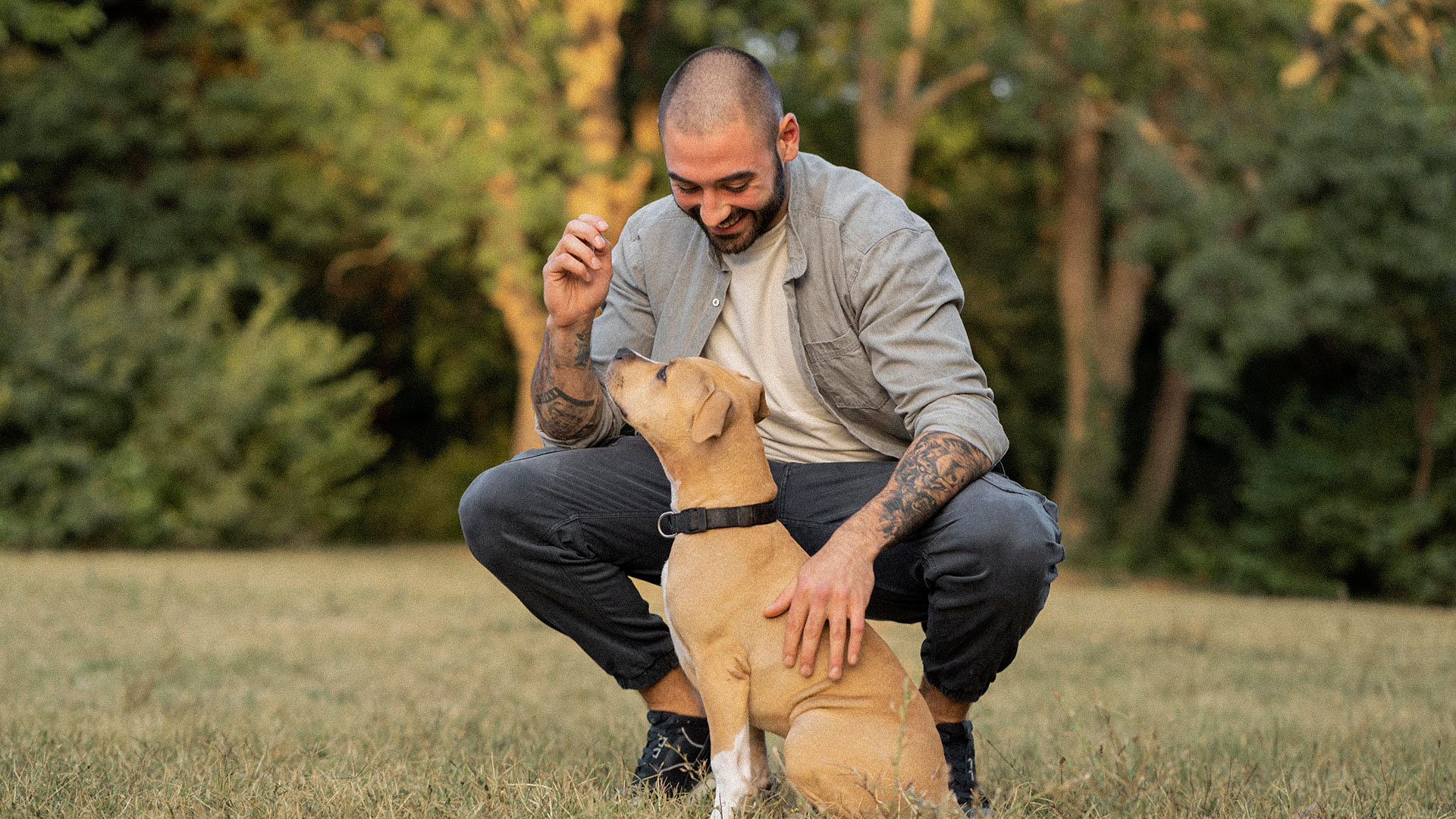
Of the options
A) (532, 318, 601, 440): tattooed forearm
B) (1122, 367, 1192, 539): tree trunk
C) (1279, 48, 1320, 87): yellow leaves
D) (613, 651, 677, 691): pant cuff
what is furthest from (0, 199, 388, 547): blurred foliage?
(1279, 48, 1320, 87): yellow leaves

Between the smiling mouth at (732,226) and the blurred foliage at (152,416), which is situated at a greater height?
the smiling mouth at (732,226)

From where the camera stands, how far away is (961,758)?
11.9ft

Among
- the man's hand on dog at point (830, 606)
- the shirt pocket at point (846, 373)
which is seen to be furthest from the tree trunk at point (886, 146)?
the man's hand on dog at point (830, 606)

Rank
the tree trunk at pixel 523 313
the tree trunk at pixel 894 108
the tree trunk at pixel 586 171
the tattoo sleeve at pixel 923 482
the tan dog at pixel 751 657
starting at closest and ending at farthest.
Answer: the tan dog at pixel 751 657 < the tattoo sleeve at pixel 923 482 < the tree trunk at pixel 586 171 < the tree trunk at pixel 523 313 < the tree trunk at pixel 894 108

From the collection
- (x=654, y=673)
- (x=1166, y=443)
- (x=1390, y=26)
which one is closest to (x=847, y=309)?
(x=654, y=673)

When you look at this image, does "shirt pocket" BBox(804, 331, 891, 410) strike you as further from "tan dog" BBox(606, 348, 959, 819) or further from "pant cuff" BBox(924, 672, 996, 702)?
"pant cuff" BBox(924, 672, 996, 702)

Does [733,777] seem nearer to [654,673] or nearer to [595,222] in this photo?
[654,673]

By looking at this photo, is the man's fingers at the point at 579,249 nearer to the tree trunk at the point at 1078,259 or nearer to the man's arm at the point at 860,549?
the man's arm at the point at 860,549

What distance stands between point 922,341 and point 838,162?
18.0 metres

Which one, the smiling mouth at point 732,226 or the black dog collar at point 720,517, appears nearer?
the black dog collar at point 720,517

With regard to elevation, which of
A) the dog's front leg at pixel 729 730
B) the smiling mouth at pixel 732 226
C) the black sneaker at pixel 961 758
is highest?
the smiling mouth at pixel 732 226

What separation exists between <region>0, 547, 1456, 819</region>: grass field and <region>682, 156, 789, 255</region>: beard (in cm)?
158

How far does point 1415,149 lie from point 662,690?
1138 cm

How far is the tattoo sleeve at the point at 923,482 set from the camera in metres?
3.18
